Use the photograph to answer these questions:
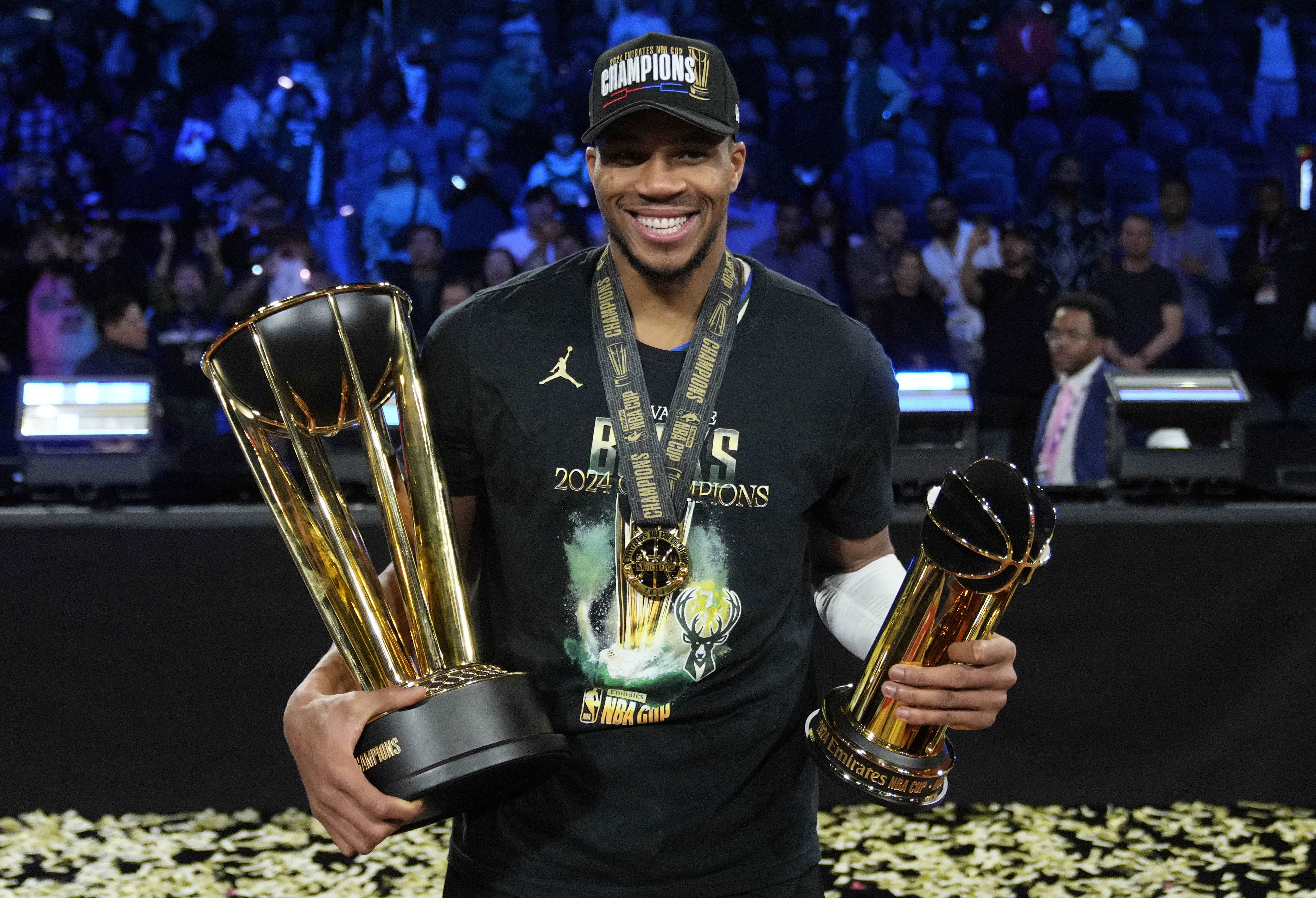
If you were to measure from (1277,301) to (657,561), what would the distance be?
21.0 feet

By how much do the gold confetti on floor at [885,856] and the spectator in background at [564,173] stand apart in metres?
4.22

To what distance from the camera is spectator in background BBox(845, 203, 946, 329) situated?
6324mm

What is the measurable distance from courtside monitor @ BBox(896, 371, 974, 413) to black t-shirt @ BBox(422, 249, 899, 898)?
2238 mm

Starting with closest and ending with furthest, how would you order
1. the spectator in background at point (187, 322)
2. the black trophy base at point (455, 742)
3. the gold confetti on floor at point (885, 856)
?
the black trophy base at point (455, 742) → the gold confetti on floor at point (885, 856) → the spectator in background at point (187, 322)

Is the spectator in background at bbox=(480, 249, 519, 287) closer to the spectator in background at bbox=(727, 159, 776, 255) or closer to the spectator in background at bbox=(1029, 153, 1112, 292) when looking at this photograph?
the spectator in background at bbox=(727, 159, 776, 255)

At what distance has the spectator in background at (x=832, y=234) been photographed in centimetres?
652

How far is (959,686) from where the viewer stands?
1218mm

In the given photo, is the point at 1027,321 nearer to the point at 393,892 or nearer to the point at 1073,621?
the point at 1073,621

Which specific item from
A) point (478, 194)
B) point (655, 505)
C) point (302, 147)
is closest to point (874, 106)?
point (478, 194)

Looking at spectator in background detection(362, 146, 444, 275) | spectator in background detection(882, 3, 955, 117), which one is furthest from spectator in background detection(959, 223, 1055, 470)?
spectator in background detection(362, 146, 444, 275)

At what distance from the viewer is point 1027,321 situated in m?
6.19

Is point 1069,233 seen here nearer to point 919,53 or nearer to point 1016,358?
point 1016,358

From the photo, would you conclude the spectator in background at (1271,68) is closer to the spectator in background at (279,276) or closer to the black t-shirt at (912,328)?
the black t-shirt at (912,328)

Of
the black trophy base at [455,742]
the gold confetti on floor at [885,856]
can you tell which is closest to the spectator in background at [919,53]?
the gold confetti on floor at [885,856]
